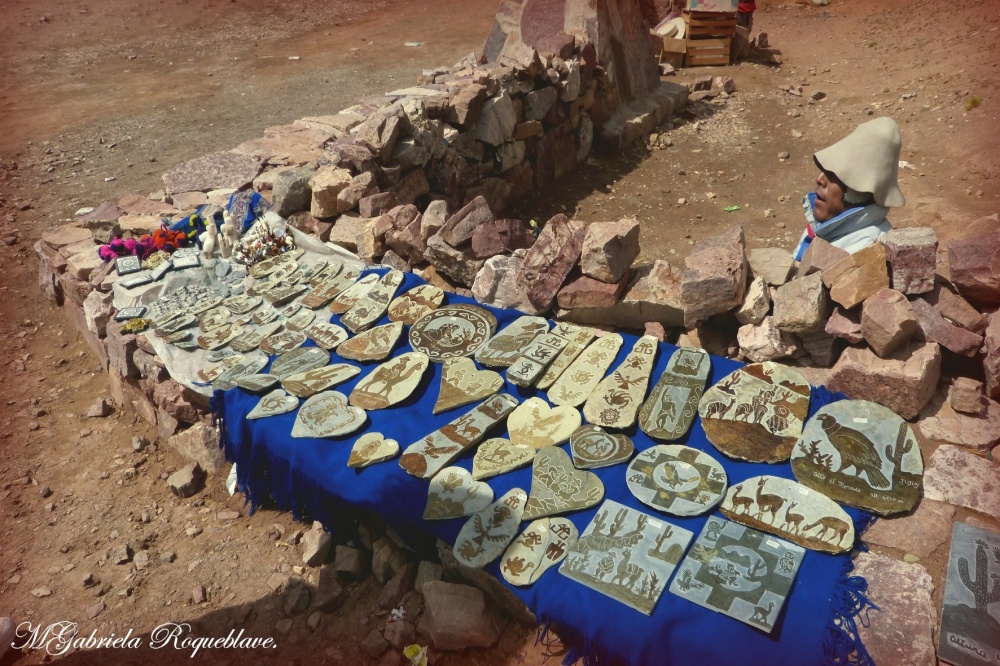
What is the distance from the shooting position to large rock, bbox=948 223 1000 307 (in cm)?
292

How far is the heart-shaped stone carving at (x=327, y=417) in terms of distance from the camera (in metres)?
3.17

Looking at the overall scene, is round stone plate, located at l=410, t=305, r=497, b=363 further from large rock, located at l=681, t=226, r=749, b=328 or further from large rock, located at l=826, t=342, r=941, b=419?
large rock, located at l=826, t=342, r=941, b=419

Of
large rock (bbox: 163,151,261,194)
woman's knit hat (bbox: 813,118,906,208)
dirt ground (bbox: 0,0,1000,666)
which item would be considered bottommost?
dirt ground (bbox: 0,0,1000,666)

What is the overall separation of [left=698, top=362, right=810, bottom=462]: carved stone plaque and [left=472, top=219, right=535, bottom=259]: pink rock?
5.75ft

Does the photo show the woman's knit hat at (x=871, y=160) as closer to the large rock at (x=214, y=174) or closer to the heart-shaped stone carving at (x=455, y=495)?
the heart-shaped stone carving at (x=455, y=495)

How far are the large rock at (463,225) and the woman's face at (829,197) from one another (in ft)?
6.68

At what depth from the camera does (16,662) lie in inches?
116

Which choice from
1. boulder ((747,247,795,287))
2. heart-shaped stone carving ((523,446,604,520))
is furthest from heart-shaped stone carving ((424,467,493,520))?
boulder ((747,247,795,287))

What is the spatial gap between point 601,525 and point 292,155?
15.3 ft

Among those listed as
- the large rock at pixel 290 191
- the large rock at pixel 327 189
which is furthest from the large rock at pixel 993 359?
the large rock at pixel 290 191

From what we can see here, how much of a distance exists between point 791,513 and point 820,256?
4.93 feet

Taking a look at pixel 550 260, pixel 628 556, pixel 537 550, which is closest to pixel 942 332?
pixel 628 556

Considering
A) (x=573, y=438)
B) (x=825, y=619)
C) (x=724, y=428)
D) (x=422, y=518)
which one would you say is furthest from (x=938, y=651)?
(x=422, y=518)

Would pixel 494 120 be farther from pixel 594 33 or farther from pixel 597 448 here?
pixel 597 448
